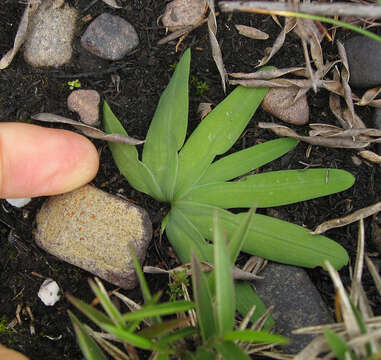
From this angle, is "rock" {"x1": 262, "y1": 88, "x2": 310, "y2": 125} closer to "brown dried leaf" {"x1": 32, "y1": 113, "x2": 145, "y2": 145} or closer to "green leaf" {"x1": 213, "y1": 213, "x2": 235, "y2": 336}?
"brown dried leaf" {"x1": 32, "y1": 113, "x2": 145, "y2": 145}

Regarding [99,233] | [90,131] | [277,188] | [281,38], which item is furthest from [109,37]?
[277,188]

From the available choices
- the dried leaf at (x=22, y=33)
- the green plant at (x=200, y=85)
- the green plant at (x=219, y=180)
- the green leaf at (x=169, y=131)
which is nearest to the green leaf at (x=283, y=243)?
the green plant at (x=219, y=180)

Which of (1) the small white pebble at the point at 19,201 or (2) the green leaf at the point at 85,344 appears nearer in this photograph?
(2) the green leaf at the point at 85,344

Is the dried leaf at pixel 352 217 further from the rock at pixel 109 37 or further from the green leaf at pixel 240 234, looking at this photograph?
the rock at pixel 109 37

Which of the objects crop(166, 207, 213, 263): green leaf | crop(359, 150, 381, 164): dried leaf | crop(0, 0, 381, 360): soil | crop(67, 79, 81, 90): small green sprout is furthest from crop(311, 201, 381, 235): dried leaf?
crop(67, 79, 81, 90): small green sprout

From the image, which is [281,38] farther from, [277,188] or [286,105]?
[277,188]

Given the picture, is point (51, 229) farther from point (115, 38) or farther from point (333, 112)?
point (333, 112)
